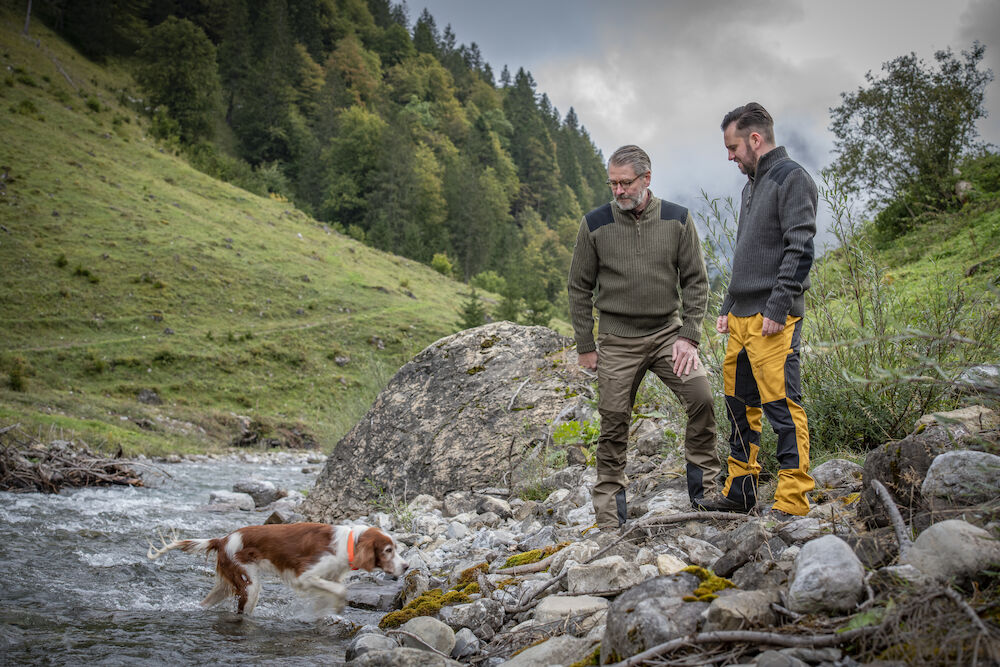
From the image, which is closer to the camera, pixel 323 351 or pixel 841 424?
pixel 841 424

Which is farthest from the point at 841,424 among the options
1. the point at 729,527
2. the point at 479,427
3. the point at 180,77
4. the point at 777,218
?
the point at 180,77

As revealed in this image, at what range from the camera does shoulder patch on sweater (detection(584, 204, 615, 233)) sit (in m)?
4.29

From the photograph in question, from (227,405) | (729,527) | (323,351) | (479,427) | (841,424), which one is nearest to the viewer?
(729,527)

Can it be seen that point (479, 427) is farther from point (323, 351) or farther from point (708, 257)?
point (323, 351)

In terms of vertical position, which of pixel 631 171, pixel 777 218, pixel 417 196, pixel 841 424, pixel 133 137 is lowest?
pixel 841 424

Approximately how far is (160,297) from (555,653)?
32975 millimetres

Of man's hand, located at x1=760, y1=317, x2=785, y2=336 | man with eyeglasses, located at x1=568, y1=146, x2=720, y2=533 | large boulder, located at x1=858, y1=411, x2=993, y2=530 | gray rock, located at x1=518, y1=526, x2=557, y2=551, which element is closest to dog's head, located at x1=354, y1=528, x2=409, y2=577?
gray rock, located at x1=518, y1=526, x2=557, y2=551

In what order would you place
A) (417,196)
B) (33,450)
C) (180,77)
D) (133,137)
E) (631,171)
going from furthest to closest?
(417,196) < (180,77) < (133,137) < (33,450) < (631,171)

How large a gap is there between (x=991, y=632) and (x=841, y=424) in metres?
2.78

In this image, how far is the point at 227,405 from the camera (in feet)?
84.9

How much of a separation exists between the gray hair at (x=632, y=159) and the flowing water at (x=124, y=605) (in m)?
3.51

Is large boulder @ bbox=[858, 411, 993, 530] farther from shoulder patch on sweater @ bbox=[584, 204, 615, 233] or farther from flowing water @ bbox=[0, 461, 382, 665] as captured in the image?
flowing water @ bbox=[0, 461, 382, 665]

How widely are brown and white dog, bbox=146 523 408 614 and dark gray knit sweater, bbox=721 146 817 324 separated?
3.13m

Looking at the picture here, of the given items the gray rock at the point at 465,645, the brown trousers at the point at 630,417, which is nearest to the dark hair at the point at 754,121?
the brown trousers at the point at 630,417
